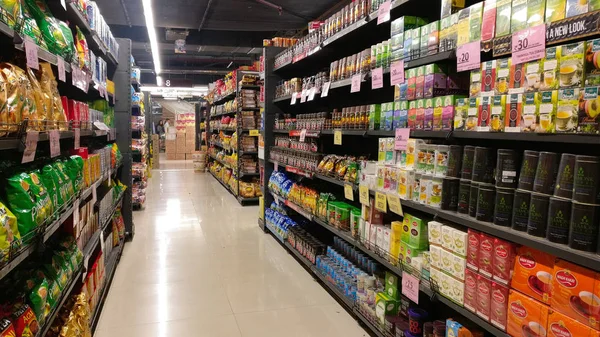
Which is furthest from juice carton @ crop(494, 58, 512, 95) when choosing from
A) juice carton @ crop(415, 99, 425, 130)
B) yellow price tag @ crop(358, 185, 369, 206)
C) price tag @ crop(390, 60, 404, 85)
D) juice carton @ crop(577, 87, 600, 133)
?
yellow price tag @ crop(358, 185, 369, 206)

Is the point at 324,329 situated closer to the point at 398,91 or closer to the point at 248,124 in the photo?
the point at 398,91

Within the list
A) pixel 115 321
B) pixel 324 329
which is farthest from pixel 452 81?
pixel 115 321

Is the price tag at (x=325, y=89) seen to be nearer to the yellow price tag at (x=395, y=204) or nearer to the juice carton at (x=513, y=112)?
the yellow price tag at (x=395, y=204)

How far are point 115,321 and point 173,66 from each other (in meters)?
15.4

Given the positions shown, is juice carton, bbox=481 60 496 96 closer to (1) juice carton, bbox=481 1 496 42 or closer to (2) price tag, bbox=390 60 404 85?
(1) juice carton, bbox=481 1 496 42

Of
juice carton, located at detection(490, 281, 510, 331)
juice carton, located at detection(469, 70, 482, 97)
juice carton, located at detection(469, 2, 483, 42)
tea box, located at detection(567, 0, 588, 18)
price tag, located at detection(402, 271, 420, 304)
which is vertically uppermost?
juice carton, located at detection(469, 2, 483, 42)

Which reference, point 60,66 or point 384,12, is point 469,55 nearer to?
point 384,12

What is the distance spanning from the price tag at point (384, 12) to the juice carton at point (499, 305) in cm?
169

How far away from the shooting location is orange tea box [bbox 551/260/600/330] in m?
1.42

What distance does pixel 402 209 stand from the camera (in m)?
2.68

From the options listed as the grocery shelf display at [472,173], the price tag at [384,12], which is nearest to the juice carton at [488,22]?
the grocery shelf display at [472,173]

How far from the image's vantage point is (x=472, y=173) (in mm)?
1967

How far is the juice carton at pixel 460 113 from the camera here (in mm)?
2051

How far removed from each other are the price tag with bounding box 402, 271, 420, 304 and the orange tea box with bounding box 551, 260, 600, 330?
0.85m
